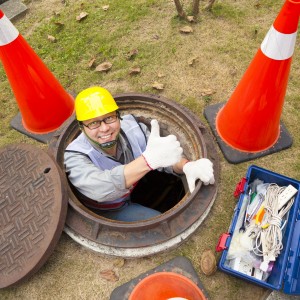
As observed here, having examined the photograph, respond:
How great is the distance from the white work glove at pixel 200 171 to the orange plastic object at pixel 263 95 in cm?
48

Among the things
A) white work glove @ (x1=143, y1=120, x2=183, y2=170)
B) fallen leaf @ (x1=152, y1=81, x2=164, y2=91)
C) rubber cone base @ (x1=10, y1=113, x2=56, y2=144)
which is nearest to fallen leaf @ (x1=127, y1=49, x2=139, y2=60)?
fallen leaf @ (x1=152, y1=81, x2=164, y2=91)

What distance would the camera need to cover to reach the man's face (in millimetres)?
2363

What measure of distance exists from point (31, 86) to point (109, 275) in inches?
65.8

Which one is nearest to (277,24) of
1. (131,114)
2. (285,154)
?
(285,154)

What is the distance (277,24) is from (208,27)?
174 centimetres

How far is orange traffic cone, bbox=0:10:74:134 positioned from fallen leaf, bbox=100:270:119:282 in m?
1.44

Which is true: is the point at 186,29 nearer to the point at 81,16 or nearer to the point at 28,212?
the point at 81,16

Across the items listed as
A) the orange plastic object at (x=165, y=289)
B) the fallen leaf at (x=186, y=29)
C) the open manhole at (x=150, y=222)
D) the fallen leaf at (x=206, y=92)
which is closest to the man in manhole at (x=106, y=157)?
the open manhole at (x=150, y=222)

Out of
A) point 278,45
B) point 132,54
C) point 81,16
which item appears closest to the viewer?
point 278,45

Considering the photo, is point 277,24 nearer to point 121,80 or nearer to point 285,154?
point 285,154

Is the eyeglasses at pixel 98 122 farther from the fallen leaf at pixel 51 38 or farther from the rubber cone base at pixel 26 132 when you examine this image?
the fallen leaf at pixel 51 38

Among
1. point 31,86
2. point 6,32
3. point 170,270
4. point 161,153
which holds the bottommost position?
point 170,270

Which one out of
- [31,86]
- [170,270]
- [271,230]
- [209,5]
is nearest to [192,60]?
[209,5]

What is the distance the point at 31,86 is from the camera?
9.02ft
